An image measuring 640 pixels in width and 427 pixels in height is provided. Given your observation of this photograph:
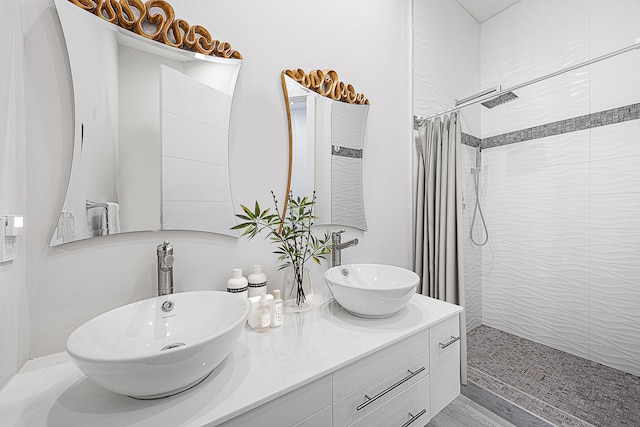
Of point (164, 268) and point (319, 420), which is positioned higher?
point (164, 268)

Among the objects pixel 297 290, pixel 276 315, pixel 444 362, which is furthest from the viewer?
pixel 297 290

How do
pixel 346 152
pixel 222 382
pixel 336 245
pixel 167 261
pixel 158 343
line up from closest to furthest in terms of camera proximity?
pixel 222 382 < pixel 158 343 < pixel 167 261 < pixel 336 245 < pixel 346 152

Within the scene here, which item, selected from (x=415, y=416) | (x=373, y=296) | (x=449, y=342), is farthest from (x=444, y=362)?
(x=373, y=296)

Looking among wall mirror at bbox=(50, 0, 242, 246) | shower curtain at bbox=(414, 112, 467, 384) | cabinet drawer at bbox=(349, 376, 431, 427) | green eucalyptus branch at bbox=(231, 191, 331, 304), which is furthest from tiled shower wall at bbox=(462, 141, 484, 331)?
wall mirror at bbox=(50, 0, 242, 246)

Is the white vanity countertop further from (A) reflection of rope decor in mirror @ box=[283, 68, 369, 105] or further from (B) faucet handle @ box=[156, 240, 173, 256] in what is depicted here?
(A) reflection of rope decor in mirror @ box=[283, 68, 369, 105]

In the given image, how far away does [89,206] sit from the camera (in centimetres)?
91

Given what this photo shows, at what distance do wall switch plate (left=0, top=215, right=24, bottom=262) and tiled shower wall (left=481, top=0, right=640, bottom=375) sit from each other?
8.84 ft

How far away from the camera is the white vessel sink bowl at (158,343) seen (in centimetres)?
54

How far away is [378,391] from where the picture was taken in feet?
2.99

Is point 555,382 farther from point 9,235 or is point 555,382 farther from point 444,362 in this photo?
point 9,235

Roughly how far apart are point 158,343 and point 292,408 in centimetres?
46

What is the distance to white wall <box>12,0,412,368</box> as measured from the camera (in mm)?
845

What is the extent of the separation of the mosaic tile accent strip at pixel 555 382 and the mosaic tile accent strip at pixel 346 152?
1551 mm

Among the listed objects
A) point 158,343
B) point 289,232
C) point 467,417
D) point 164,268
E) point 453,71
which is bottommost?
point 467,417
